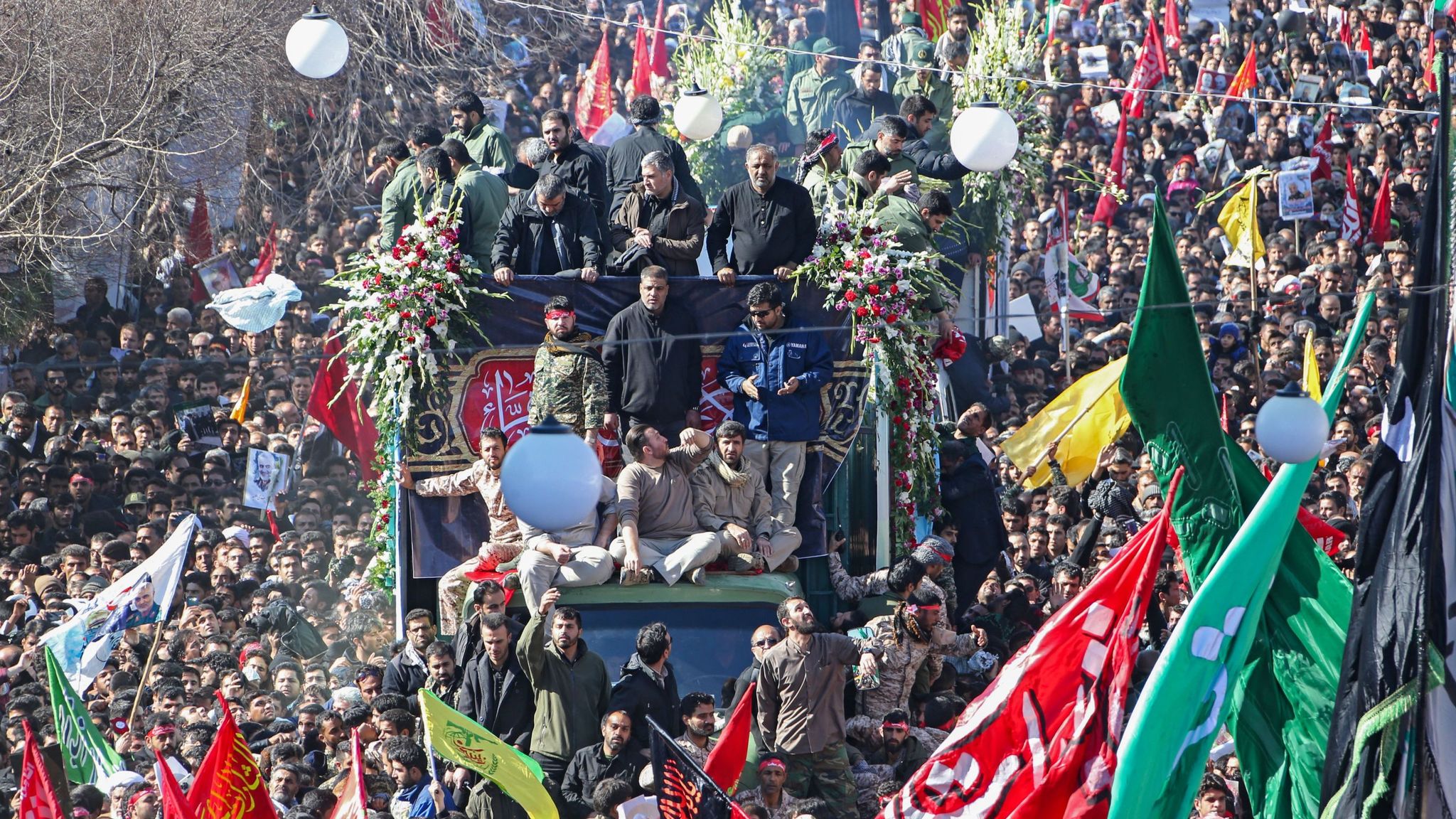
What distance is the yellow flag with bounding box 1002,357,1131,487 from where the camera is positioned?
683 inches

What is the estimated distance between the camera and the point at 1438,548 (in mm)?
8797

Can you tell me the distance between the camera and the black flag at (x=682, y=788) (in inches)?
397

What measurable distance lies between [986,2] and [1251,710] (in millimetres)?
14404

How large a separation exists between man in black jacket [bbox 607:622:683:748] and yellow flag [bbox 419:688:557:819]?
783mm

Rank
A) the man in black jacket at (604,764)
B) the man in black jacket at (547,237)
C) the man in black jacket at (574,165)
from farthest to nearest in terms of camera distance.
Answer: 1. the man in black jacket at (574,165)
2. the man in black jacket at (547,237)
3. the man in black jacket at (604,764)

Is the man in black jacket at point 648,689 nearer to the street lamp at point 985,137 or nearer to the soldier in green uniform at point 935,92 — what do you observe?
the street lamp at point 985,137

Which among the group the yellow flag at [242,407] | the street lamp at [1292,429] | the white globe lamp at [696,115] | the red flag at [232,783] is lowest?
the red flag at [232,783]

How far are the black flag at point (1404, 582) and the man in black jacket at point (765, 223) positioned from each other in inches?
245

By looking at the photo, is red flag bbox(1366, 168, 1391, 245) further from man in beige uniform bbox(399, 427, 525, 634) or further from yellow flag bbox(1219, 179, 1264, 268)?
man in beige uniform bbox(399, 427, 525, 634)

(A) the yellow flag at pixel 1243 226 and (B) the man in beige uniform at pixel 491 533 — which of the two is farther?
(A) the yellow flag at pixel 1243 226

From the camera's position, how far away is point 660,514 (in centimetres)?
1396

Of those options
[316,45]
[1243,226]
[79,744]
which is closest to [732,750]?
[79,744]

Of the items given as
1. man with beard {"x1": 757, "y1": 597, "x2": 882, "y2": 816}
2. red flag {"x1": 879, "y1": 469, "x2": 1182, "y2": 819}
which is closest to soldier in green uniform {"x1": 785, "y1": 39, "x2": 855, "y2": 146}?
man with beard {"x1": 757, "y1": 597, "x2": 882, "y2": 816}

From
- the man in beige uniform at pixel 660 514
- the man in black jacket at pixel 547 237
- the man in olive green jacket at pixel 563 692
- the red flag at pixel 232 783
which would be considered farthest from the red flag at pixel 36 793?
the man in black jacket at pixel 547 237
